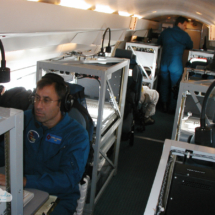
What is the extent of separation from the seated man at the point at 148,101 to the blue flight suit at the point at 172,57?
3.76 ft

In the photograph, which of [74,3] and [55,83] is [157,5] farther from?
[55,83]

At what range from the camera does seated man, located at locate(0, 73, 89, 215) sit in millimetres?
1893

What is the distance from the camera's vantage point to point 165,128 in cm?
536

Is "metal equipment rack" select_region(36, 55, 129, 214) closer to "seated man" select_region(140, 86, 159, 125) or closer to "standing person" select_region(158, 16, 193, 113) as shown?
"seated man" select_region(140, 86, 159, 125)

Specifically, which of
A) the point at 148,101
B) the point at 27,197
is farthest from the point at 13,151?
the point at 148,101

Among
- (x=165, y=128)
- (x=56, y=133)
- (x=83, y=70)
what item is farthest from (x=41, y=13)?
(x=165, y=128)

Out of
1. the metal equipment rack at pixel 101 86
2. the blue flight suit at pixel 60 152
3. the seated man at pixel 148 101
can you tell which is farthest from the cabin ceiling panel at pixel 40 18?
the seated man at pixel 148 101

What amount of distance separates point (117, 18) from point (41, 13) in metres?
2.29

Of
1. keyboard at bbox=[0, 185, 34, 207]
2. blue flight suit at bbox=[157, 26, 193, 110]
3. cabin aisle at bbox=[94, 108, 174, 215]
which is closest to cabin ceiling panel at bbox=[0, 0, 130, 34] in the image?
keyboard at bbox=[0, 185, 34, 207]

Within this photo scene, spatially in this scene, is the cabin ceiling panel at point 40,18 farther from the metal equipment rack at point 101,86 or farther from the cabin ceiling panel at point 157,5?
the cabin ceiling panel at point 157,5

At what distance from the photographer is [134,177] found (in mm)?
3496

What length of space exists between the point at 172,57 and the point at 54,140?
498 cm

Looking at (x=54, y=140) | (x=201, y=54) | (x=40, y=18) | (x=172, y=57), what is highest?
(x=40, y=18)

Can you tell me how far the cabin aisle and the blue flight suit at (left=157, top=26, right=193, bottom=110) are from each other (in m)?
1.45
